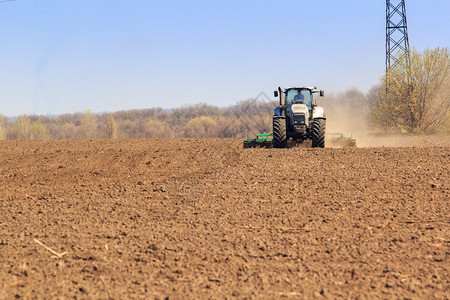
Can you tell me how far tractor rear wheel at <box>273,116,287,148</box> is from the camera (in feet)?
49.4

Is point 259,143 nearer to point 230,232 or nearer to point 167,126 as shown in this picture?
point 230,232

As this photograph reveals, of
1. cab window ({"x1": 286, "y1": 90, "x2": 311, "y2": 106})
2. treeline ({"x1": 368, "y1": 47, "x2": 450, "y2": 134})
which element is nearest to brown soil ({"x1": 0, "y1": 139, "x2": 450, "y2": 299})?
cab window ({"x1": 286, "y1": 90, "x2": 311, "y2": 106})

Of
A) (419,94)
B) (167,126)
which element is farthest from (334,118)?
(167,126)

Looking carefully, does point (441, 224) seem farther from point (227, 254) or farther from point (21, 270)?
point (21, 270)

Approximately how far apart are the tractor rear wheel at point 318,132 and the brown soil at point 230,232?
3939 mm

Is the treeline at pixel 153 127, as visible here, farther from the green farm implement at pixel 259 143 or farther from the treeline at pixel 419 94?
the green farm implement at pixel 259 143

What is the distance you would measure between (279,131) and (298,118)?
35.0 inches

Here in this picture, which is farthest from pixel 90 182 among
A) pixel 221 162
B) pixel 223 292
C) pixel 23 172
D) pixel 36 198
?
pixel 223 292

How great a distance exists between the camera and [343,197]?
801 cm

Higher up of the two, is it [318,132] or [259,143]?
[318,132]

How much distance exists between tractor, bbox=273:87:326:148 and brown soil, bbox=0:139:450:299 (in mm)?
3980

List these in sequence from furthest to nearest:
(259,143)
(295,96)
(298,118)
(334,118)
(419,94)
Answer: (334,118), (419,94), (259,143), (295,96), (298,118)

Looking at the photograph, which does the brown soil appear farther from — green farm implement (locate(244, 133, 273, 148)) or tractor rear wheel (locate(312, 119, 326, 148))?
green farm implement (locate(244, 133, 273, 148))

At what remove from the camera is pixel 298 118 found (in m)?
15.0
